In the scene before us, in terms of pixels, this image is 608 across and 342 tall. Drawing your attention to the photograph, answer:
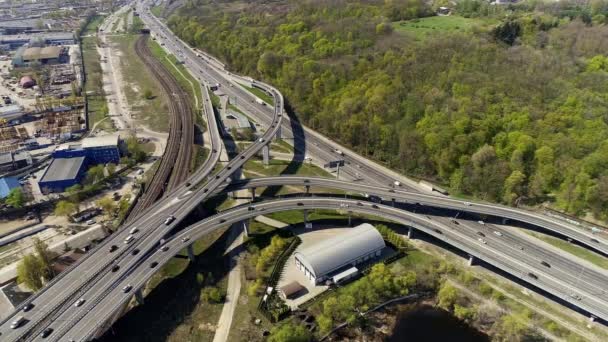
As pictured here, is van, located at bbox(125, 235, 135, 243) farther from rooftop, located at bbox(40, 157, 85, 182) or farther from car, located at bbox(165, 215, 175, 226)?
rooftop, located at bbox(40, 157, 85, 182)

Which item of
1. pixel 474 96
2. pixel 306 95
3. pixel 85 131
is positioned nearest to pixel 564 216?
pixel 474 96

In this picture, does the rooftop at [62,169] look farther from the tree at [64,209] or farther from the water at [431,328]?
the water at [431,328]

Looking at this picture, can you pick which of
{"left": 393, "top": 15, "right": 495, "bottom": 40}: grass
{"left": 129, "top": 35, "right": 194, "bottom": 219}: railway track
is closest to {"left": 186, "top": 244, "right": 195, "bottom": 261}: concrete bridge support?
{"left": 129, "top": 35, "right": 194, "bottom": 219}: railway track

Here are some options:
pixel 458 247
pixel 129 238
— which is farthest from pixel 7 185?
pixel 458 247

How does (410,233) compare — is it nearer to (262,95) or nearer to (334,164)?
(334,164)

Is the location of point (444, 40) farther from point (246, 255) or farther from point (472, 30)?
point (246, 255)

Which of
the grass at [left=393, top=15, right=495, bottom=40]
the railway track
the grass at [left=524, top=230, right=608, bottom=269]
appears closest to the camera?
the grass at [left=524, top=230, right=608, bottom=269]
